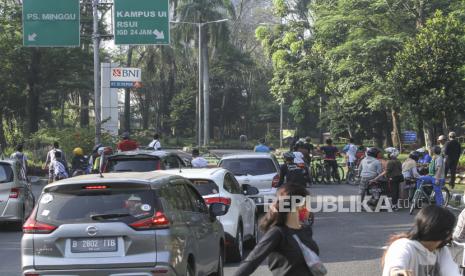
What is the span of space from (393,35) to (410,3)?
6.43ft

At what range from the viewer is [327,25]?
44.9 m

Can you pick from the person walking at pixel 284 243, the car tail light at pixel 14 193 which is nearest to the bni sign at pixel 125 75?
the car tail light at pixel 14 193

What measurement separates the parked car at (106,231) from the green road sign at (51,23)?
62.9ft

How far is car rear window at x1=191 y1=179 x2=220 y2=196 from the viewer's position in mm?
12117

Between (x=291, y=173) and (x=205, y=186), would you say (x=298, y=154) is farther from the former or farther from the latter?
(x=205, y=186)

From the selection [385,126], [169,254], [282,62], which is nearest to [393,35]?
[282,62]

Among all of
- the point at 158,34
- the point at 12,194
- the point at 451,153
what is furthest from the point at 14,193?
the point at 451,153

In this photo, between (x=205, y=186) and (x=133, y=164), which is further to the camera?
(x=133, y=164)

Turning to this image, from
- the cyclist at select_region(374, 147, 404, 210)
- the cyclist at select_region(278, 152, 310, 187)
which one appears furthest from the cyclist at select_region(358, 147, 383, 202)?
the cyclist at select_region(278, 152, 310, 187)

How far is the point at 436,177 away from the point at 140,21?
12.6 m

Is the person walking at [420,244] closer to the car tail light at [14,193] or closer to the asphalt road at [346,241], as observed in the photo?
the asphalt road at [346,241]

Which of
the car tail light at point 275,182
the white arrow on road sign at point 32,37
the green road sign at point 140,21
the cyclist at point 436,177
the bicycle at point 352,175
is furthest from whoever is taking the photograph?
the bicycle at point 352,175

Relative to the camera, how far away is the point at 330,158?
2920 cm

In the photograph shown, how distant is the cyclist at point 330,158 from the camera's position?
29.0 meters
